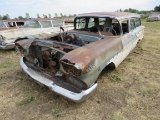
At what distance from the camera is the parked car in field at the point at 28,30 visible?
676cm

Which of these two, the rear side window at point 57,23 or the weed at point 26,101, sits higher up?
the rear side window at point 57,23

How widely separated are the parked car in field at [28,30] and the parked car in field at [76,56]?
243 centimetres

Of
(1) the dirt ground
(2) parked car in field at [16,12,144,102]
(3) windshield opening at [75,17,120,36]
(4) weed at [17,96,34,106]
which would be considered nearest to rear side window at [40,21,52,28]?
(3) windshield opening at [75,17,120,36]

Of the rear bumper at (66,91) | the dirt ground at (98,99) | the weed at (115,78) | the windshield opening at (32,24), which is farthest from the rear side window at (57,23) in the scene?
the rear bumper at (66,91)

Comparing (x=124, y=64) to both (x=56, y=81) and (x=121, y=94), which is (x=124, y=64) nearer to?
(x=121, y=94)

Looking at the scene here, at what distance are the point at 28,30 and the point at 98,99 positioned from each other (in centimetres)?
558

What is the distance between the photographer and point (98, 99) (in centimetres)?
345

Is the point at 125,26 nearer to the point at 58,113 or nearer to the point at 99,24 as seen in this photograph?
the point at 99,24

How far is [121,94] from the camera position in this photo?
11.8 feet

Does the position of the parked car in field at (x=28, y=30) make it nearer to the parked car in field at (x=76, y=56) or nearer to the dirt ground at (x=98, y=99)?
the dirt ground at (x=98, y=99)

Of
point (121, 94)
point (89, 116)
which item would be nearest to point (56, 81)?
point (89, 116)

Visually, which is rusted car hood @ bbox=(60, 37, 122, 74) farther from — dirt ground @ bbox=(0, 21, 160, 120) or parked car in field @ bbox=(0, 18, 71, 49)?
parked car in field @ bbox=(0, 18, 71, 49)

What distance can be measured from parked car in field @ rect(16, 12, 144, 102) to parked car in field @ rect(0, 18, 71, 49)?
2433 mm

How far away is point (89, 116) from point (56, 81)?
0.88m
